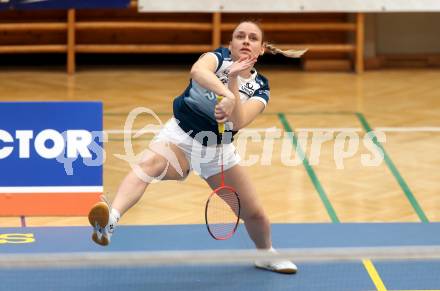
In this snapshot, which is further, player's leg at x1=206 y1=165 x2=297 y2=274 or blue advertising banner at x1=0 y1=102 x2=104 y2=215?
blue advertising banner at x1=0 y1=102 x2=104 y2=215

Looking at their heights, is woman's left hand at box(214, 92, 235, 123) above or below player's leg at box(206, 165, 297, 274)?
above

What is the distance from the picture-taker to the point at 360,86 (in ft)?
40.4

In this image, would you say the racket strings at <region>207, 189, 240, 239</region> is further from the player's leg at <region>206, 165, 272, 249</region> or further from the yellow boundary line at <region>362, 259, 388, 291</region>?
the yellow boundary line at <region>362, 259, 388, 291</region>

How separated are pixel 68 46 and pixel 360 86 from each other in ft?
10.7

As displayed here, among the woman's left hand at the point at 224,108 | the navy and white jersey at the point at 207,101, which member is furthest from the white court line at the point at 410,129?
the woman's left hand at the point at 224,108

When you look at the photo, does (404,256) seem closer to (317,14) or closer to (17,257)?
(17,257)

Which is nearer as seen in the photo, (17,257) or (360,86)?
(17,257)

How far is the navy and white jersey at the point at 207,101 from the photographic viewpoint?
627 centimetres

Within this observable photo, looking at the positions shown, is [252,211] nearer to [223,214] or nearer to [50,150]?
[223,214]

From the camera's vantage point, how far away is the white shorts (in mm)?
6352

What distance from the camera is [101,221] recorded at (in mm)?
5973

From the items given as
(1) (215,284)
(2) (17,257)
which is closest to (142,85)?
(1) (215,284)

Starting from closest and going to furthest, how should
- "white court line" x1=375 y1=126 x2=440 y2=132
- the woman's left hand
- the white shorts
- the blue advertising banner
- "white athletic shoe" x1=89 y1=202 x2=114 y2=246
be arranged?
the woman's left hand → "white athletic shoe" x1=89 y1=202 x2=114 y2=246 → the white shorts → the blue advertising banner → "white court line" x1=375 y1=126 x2=440 y2=132

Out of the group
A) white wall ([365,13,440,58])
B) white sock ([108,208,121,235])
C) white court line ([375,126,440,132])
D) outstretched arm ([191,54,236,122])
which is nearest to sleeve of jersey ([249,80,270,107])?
outstretched arm ([191,54,236,122])
